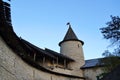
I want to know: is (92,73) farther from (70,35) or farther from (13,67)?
(13,67)

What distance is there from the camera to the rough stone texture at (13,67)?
11.4 m

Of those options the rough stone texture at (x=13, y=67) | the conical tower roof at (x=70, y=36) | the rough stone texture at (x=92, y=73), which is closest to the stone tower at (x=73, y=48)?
the conical tower roof at (x=70, y=36)

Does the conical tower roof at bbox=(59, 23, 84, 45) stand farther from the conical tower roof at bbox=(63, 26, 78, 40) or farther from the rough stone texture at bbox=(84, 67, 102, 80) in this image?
the rough stone texture at bbox=(84, 67, 102, 80)

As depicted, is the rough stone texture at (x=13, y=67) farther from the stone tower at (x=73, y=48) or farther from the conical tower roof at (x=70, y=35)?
the conical tower roof at (x=70, y=35)

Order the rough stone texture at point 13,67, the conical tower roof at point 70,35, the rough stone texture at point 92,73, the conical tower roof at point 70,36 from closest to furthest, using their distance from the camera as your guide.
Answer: the rough stone texture at point 13,67 → the rough stone texture at point 92,73 → the conical tower roof at point 70,36 → the conical tower roof at point 70,35

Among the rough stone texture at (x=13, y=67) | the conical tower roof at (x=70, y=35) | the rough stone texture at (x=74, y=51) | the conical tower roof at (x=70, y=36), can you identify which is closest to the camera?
the rough stone texture at (x=13, y=67)

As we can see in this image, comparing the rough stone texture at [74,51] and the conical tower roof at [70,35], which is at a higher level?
the conical tower roof at [70,35]

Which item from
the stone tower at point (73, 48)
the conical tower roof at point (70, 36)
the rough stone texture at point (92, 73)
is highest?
the conical tower roof at point (70, 36)

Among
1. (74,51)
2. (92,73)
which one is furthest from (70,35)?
(92,73)

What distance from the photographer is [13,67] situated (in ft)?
41.9

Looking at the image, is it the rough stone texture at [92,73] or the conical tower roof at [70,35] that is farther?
the conical tower roof at [70,35]

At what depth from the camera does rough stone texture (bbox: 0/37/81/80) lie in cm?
1139

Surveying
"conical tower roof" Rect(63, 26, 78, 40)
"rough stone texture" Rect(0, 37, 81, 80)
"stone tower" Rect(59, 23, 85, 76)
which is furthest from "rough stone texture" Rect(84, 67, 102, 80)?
"rough stone texture" Rect(0, 37, 81, 80)

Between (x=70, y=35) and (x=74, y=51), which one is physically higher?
(x=70, y=35)
